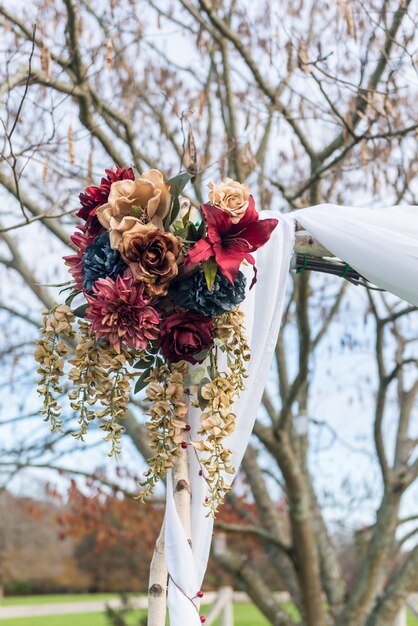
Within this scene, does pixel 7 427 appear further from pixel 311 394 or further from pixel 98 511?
pixel 311 394

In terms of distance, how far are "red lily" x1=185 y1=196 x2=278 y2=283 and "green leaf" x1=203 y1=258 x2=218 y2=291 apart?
2cm

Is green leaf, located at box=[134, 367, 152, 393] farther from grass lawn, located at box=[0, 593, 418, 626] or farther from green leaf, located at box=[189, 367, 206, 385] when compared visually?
grass lawn, located at box=[0, 593, 418, 626]

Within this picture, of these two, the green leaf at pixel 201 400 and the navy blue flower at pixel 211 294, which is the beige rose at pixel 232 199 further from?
the green leaf at pixel 201 400

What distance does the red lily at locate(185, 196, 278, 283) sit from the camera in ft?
6.07

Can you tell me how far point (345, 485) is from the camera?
7129 millimetres

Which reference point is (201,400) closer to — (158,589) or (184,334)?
(184,334)

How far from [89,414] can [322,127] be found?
4207 mm

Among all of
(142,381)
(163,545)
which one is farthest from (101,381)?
(163,545)

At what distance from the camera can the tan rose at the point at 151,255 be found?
187cm

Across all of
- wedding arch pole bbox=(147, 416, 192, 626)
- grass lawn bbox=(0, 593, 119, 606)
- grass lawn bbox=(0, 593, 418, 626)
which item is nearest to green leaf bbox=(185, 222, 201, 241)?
wedding arch pole bbox=(147, 416, 192, 626)

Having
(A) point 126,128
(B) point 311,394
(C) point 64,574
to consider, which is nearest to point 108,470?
(B) point 311,394

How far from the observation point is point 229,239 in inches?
74.9

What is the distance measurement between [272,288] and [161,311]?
1.35 ft

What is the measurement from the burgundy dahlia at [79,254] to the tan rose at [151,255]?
199mm
